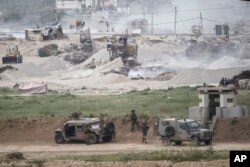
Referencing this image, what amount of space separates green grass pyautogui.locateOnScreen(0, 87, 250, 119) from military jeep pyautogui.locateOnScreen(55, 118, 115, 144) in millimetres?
2690

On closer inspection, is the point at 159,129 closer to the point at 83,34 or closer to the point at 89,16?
the point at 83,34

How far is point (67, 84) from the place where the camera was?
57188 mm

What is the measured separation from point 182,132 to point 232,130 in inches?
97.8

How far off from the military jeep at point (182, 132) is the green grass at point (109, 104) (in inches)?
147

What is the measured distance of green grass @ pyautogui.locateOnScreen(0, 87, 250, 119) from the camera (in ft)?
116

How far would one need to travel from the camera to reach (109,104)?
39438 millimetres

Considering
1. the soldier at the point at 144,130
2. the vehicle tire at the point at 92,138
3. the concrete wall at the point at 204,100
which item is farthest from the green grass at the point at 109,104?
the vehicle tire at the point at 92,138

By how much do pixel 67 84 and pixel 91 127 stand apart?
27.1 meters

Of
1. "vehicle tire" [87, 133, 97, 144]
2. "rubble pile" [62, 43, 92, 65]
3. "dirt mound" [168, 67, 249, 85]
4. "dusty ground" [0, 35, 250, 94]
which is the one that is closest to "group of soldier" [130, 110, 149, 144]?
"vehicle tire" [87, 133, 97, 144]

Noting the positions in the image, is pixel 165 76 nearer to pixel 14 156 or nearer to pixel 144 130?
pixel 144 130

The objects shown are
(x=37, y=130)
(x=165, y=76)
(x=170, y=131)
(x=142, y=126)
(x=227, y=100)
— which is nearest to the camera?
(x=170, y=131)

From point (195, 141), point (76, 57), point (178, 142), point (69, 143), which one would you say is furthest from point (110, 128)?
point (76, 57)

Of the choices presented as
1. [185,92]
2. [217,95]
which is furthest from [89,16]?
[217,95]

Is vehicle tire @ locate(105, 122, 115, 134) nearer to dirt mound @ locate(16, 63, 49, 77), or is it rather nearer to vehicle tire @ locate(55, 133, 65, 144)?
vehicle tire @ locate(55, 133, 65, 144)
